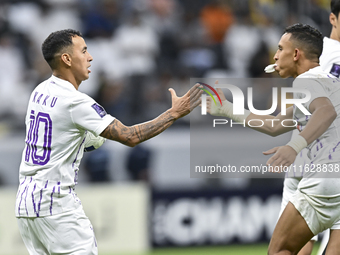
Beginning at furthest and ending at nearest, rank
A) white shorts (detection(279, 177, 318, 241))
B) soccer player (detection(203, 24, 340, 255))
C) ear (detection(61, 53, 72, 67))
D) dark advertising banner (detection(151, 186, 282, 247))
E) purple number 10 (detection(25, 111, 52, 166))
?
dark advertising banner (detection(151, 186, 282, 247))
white shorts (detection(279, 177, 318, 241))
ear (detection(61, 53, 72, 67))
purple number 10 (detection(25, 111, 52, 166))
soccer player (detection(203, 24, 340, 255))

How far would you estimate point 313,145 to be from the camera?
4.51 meters

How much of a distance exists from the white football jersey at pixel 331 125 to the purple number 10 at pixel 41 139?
1.92 meters

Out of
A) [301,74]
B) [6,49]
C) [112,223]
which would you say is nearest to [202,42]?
[6,49]

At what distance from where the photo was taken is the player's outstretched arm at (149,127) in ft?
14.3

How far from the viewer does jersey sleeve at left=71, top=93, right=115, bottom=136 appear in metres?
4.29

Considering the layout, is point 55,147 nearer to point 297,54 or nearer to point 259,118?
point 259,118

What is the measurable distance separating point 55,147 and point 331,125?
6.95 feet

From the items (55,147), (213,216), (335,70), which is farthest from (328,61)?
(213,216)

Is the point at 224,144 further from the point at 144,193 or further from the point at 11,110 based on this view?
the point at 11,110

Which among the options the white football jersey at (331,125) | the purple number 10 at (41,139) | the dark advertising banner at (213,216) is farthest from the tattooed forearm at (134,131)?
the dark advertising banner at (213,216)

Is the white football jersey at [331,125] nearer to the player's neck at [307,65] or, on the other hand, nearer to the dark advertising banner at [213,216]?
the player's neck at [307,65]

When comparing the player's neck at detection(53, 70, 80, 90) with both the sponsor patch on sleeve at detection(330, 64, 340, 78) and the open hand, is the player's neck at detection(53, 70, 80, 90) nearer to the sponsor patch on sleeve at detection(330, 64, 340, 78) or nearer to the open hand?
the open hand

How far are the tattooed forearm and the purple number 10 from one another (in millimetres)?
416

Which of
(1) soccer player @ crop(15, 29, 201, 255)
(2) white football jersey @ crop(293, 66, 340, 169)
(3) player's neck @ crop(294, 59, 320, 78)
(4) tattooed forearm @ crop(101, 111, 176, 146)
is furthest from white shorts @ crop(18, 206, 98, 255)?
(3) player's neck @ crop(294, 59, 320, 78)
